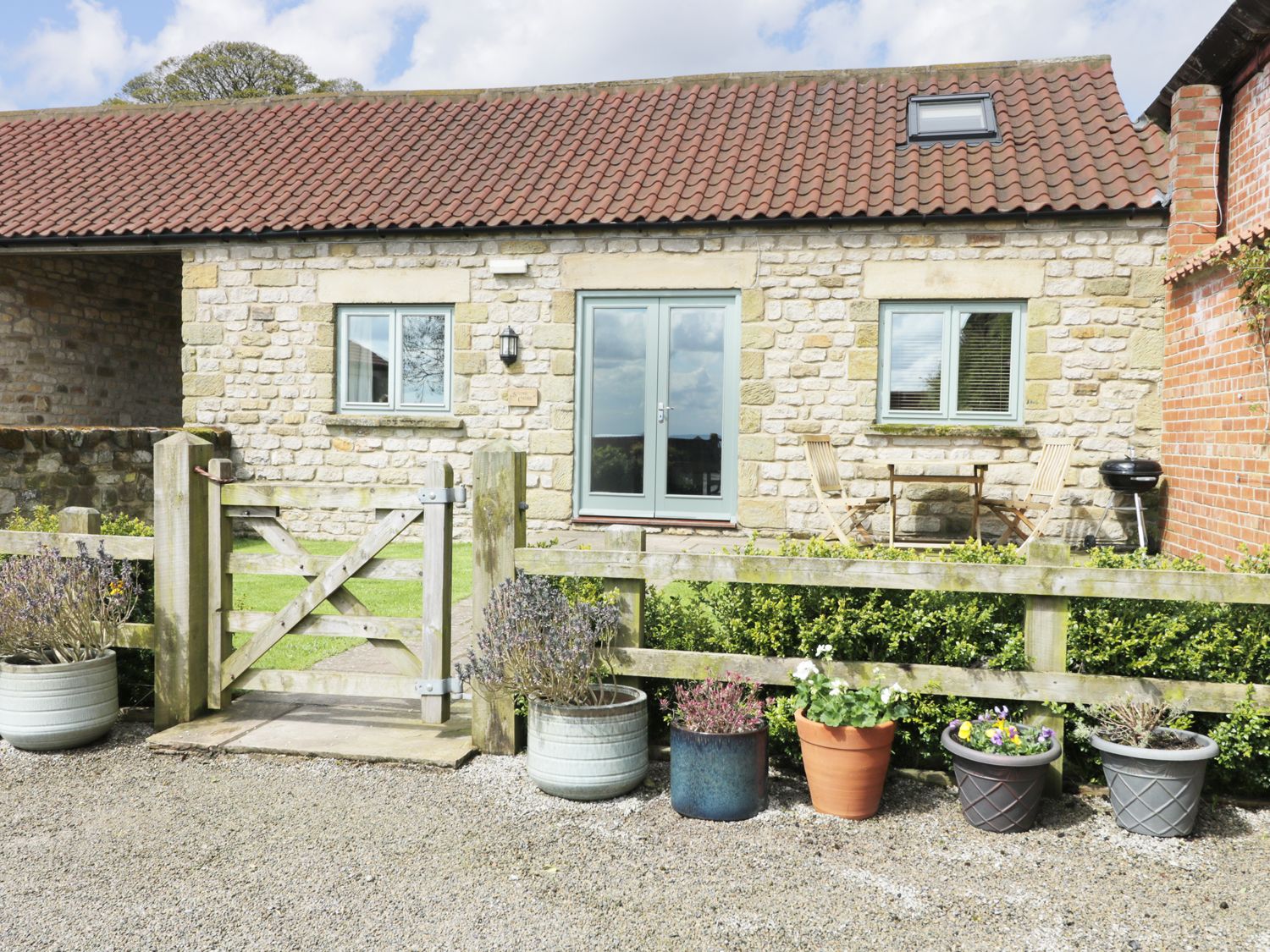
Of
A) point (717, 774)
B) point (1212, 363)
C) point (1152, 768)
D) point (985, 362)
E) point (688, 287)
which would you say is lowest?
point (717, 774)

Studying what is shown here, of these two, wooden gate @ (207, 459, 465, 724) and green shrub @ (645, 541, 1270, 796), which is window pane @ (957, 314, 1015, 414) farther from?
Answer: wooden gate @ (207, 459, 465, 724)

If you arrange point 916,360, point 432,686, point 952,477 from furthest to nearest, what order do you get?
point 916,360
point 952,477
point 432,686

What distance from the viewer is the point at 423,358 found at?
34.0 feet

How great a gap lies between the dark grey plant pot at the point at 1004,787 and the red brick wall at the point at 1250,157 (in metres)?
5.57

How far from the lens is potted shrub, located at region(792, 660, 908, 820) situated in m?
3.55

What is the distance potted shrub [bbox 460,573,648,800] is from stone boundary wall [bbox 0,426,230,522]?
634cm

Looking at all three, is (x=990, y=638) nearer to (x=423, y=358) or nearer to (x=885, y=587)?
(x=885, y=587)

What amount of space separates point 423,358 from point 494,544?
21.4 feet

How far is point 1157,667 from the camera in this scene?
12.3 feet

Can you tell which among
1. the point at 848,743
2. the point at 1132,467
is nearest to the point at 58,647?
the point at 848,743

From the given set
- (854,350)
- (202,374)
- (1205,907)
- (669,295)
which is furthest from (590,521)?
(1205,907)

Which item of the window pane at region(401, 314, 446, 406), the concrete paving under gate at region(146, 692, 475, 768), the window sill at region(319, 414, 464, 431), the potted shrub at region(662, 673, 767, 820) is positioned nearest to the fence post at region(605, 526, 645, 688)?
the potted shrub at region(662, 673, 767, 820)

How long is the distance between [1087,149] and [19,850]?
32.2 feet

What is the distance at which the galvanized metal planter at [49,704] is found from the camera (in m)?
4.20
